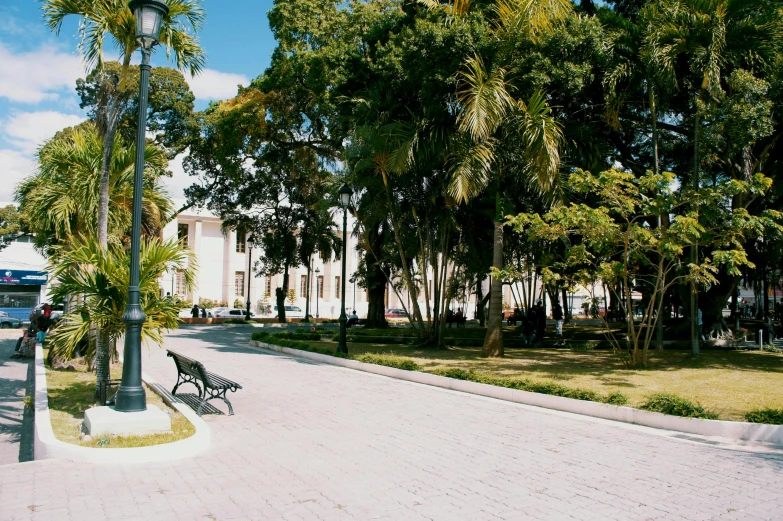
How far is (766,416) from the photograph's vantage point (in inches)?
320

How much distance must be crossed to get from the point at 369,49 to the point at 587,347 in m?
11.9

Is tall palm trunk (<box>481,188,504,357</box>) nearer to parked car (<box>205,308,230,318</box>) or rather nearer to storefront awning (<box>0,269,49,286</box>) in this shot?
parked car (<box>205,308,230,318</box>)

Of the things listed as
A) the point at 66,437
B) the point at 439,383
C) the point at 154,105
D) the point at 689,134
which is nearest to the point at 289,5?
the point at 154,105

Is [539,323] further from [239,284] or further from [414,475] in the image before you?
[239,284]

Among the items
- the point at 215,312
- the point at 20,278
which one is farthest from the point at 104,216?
the point at 215,312

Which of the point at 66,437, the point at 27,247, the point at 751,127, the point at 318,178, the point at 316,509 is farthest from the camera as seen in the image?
the point at 27,247

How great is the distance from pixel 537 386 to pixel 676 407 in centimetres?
249

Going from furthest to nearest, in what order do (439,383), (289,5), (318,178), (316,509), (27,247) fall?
1. (27,247)
2. (318,178)
3. (289,5)
4. (439,383)
5. (316,509)

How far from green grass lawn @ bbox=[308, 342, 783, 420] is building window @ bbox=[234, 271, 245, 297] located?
4281 centimetres

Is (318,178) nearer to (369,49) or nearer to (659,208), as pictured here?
(369,49)

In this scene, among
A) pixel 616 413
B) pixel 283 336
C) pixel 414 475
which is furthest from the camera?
pixel 283 336

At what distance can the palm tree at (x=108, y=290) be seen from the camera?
27.2ft

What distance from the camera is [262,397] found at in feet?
35.1

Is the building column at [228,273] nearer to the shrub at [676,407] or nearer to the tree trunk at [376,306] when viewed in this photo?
the tree trunk at [376,306]
